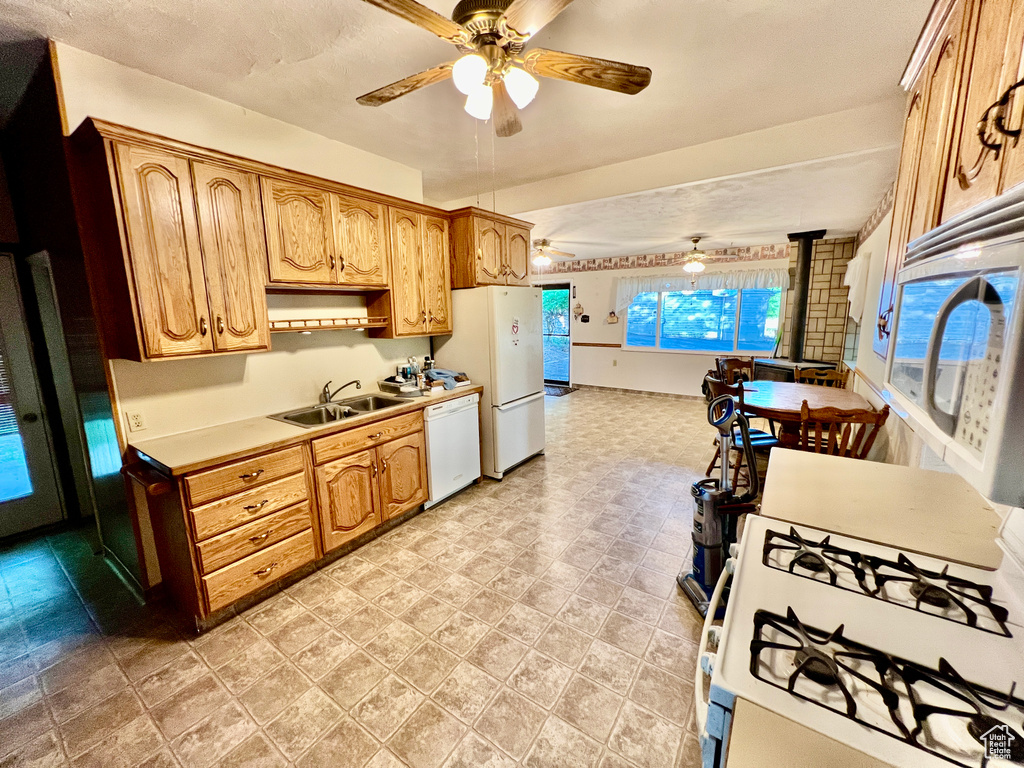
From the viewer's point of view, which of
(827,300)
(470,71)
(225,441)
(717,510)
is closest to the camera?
(470,71)

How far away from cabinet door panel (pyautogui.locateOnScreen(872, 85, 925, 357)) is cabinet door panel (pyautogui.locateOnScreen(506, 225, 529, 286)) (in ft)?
8.13

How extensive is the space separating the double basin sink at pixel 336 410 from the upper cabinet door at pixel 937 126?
2.57 m

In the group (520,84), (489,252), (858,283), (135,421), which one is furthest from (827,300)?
(135,421)

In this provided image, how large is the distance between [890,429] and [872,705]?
237 cm

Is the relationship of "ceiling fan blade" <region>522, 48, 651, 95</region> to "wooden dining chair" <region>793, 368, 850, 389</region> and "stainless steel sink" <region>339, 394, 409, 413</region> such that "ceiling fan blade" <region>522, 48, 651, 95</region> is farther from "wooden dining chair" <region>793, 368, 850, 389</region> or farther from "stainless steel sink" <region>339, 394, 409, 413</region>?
"wooden dining chair" <region>793, 368, 850, 389</region>

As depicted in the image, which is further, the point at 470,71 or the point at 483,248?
the point at 483,248

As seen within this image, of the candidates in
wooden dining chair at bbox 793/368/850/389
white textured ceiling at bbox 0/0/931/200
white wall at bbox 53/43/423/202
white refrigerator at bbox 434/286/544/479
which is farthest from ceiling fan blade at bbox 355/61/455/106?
wooden dining chair at bbox 793/368/850/389

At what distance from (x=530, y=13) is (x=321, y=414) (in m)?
2.37

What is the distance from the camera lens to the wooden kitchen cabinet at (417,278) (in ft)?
9.20

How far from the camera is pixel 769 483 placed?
1475 millimetres

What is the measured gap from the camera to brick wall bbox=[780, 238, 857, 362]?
4.81 metres

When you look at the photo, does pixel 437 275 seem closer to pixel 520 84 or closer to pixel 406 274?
pixel 406 274

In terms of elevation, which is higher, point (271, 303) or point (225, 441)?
point (271, 303)

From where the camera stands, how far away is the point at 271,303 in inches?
95.4
